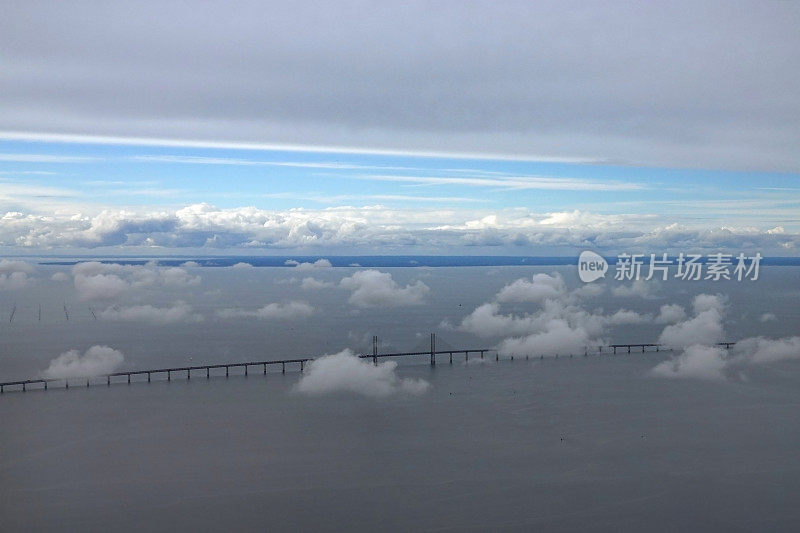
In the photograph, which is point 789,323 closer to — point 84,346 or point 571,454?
point 571,454

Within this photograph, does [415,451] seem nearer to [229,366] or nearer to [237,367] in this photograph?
[229,366]

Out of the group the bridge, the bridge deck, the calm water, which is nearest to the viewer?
the calm water

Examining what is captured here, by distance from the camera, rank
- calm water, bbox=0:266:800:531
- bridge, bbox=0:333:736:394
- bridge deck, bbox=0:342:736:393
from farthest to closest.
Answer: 1. bridge, bbox=0:333:736:394
2. bridge deck, bbox=0:342:736:393
3. calm water, bbox=0:266:800:531

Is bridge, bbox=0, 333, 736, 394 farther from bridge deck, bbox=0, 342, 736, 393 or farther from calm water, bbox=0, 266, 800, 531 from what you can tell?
calm water, bbox=0, 266, 800, 531

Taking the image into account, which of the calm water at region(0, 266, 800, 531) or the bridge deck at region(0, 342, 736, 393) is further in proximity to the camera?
the bridge deck at region(0, 342, 736, 393)

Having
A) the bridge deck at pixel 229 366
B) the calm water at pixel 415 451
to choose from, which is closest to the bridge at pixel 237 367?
the bridge deck at pixel 229 366

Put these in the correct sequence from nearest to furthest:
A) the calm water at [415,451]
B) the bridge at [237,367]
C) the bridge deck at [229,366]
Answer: the calm water at [415,451]
the bridge deck at [229,366]
the bridge at [237,367]

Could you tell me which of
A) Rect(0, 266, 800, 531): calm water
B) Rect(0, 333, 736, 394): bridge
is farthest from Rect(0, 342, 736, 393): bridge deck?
Rect(0, 266, 800, 531): calm water

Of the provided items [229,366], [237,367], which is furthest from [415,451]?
[237,367]

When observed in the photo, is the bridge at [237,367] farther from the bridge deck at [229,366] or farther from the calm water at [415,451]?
the calm water at [415,451]
